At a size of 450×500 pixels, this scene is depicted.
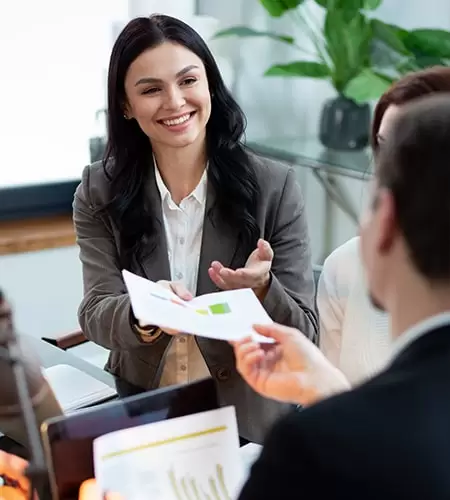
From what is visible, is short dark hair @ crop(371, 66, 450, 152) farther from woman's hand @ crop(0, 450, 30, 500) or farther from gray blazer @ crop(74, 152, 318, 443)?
woman's hand @ crop(0, 450, 30, 500)

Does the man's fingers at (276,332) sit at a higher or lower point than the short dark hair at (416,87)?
lower

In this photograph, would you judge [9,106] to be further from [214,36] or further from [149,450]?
[149,450]

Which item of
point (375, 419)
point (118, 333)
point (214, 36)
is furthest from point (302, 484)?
point (214, 36)

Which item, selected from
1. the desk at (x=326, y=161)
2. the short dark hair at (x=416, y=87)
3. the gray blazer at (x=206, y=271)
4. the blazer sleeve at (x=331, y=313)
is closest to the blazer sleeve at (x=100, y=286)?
the gray blazer at (x=206, y=271)

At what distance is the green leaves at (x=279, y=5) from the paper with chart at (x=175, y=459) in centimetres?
212

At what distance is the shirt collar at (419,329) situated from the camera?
2.35 ft

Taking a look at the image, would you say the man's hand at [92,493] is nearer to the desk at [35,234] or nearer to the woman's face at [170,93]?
the woman's face at [170,93]

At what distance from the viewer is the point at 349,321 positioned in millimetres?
1700

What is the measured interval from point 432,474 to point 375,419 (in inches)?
2.4

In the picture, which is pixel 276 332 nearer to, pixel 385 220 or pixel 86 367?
pixel 385 220

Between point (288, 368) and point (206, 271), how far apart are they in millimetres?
629

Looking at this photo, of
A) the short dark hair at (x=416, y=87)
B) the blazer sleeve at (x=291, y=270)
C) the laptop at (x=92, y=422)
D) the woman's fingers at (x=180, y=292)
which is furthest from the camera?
the blazer sleeve at (x=291, y=270)

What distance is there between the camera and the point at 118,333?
5.37 ft

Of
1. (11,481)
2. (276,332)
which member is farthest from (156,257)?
(11,481)
